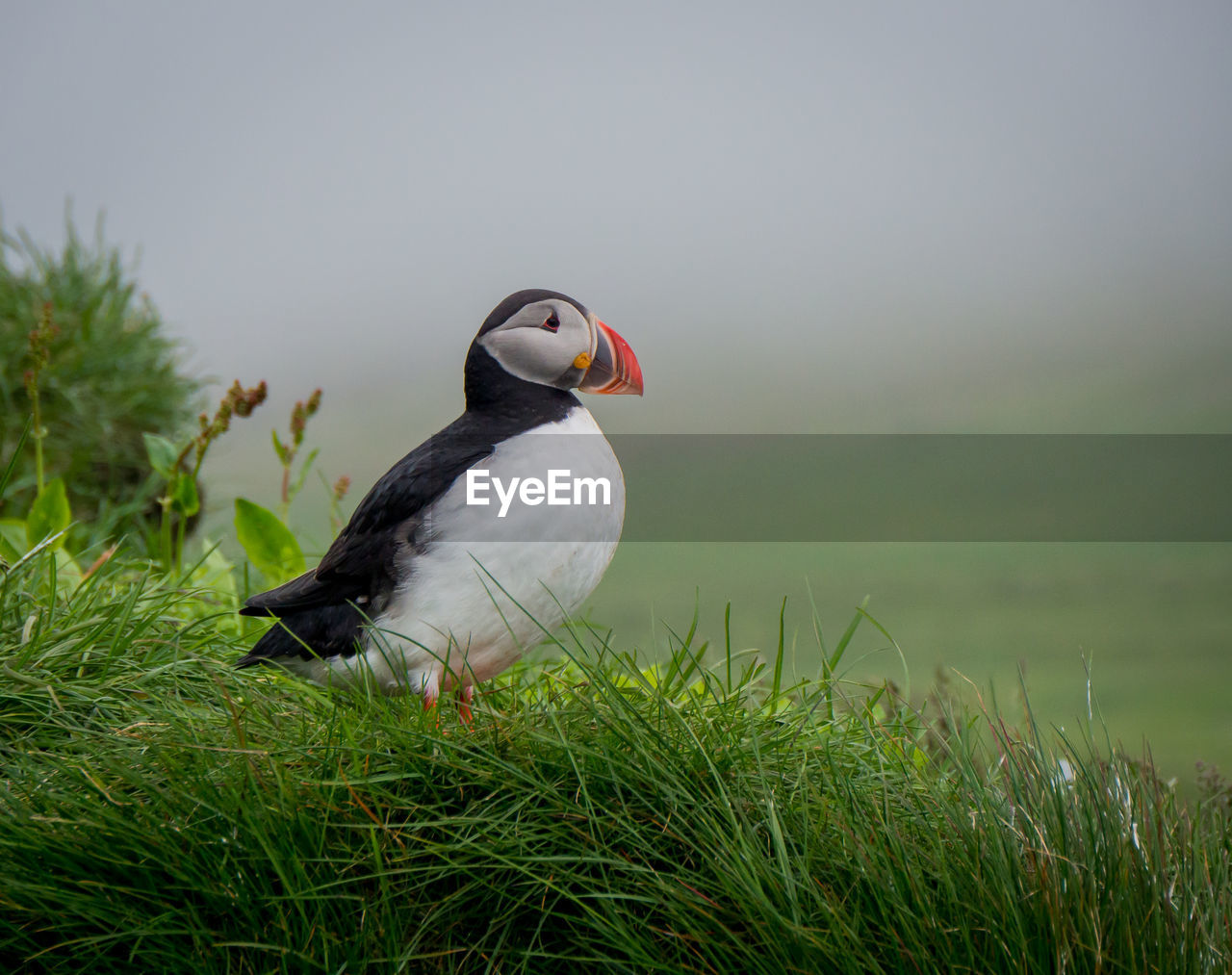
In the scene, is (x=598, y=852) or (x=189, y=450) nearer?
(x=598, y=852)

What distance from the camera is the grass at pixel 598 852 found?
1.78 metres

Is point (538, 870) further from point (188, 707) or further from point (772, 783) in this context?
point (188, 707)

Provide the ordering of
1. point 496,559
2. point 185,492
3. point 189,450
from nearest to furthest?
point 496,559, point 185,492, point 189,450

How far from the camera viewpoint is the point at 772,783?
2.08 metres

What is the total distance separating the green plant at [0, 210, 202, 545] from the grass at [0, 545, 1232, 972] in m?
→ 4.00

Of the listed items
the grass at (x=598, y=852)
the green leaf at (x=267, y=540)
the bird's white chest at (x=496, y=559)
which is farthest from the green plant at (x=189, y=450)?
the grass at (x=598, y=852)

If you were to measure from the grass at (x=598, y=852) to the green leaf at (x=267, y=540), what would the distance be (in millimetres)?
1793

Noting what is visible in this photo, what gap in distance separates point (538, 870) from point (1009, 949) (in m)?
0.86

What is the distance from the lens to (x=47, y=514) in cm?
410

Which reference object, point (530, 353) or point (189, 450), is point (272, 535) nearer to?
point (189, 450)

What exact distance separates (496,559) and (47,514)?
2592 mm

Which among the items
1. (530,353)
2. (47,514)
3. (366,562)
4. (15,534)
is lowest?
(15,534)

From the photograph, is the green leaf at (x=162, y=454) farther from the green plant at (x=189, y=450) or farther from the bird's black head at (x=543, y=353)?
the bird's black head at (x=543, y=353)

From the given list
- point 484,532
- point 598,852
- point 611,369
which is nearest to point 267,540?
point 484,532
